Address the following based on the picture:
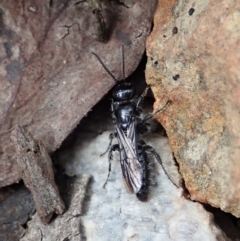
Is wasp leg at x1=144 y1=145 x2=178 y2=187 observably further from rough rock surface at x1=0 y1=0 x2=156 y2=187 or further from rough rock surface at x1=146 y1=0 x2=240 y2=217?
rough rock surface at x1=0 y1=0 x2=156 y2=187

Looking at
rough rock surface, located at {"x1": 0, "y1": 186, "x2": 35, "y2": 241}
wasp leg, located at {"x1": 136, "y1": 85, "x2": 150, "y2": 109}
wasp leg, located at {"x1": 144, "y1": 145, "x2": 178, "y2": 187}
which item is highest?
wasp leg, located at {"x1": 136, "y1": 85, "x2": 150, "y2": 109}

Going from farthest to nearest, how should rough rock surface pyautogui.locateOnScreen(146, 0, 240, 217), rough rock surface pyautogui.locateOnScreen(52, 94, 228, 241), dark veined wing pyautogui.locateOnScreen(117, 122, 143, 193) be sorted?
dark veined wing pyautogui.locateOnScreen(117, 122, 143, 193), rough rock surface pyautogui.locateOnScreen(52, 94, 228, 241), rough rock surface pyautogui.locateOnScreen(146, 0, 240, 217)

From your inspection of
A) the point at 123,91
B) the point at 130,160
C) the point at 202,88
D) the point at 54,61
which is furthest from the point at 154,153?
the point at 54,61

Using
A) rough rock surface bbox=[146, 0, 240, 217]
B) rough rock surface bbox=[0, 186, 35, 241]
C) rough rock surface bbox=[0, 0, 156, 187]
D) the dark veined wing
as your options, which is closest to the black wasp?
the dark veined wing

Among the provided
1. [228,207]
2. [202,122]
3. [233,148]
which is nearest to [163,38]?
[202,122]

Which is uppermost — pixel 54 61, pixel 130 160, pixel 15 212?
pixel 54 61

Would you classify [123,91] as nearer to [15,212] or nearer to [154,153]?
[154,153]
